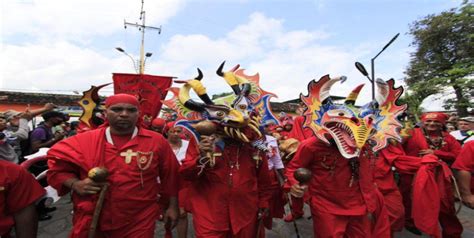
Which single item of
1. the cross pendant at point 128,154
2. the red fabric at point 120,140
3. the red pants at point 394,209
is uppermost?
the red fabric at point 120,140

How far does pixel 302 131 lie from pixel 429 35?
1713cm

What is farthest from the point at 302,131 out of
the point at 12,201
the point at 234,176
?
the point at 12,201

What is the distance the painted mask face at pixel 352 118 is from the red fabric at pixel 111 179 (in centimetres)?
169

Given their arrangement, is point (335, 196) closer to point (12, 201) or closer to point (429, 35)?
point (12, 201)

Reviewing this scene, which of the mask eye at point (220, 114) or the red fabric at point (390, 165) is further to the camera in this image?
the red fabric at point (390, 165)

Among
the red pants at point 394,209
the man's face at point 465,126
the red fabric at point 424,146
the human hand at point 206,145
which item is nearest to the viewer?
the human hand at point 206,145

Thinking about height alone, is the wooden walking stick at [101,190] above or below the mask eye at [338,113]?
Answer: below

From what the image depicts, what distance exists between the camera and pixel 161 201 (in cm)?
294

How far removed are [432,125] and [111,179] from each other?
14.7 ft

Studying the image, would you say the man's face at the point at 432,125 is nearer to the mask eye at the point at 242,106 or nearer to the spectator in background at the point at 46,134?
the mask eye at the point at 242,106

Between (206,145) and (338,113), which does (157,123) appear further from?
(338,113)

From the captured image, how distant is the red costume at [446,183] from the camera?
4.16 m

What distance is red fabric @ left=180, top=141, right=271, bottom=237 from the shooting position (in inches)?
110

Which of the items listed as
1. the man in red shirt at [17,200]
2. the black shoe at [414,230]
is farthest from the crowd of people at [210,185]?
the black shoe at [414,230]
